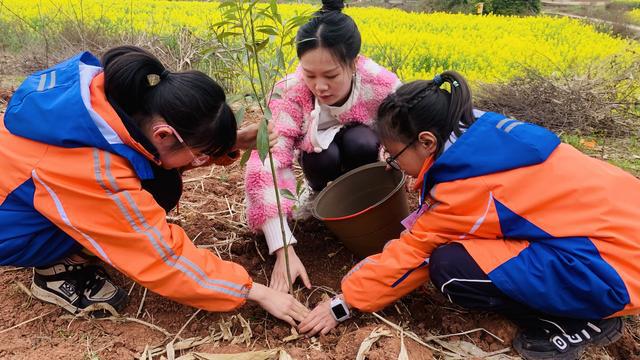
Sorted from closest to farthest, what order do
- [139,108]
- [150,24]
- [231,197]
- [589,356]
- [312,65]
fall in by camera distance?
[139,108] < [589,356] < [312,65] < [231,197] < [150,24]

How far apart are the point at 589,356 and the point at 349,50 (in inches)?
51.1

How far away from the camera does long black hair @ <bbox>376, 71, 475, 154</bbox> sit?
59.6 inches

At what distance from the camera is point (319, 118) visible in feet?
7.13

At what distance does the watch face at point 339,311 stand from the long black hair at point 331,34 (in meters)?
0.88

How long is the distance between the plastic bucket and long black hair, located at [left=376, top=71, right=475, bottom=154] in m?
0.31

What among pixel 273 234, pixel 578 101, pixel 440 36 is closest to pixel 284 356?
pixel 273 234

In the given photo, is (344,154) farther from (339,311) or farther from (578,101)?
(578,101)

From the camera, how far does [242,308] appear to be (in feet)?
5.67

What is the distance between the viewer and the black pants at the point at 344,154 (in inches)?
83.2

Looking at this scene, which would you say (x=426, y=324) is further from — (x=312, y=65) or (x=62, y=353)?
(x=62, y=353)

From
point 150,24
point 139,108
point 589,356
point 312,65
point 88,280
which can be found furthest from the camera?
point 150,24

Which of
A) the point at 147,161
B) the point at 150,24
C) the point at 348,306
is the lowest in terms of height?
the point at 150,24

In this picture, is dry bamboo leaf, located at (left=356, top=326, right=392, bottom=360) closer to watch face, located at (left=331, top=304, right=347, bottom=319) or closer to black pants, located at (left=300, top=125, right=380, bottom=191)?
watch face, located at (left=331, top=304, right=347, bottom=319)

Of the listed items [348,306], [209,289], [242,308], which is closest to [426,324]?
[348,306]
